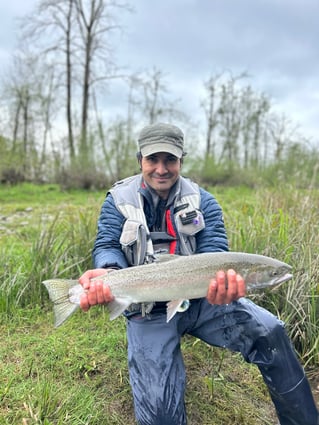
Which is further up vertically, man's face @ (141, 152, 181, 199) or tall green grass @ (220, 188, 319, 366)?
man's face @ (141, 152, 181, 199)

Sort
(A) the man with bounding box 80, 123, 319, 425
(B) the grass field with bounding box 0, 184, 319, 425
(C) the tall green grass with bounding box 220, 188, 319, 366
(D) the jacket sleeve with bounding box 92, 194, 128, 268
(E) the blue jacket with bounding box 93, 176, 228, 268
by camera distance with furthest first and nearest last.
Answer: (C) the tall green grass with bounding box 220, 188, 319, 366, (E) the blue jacket with bounding box 93, 176, 228, 268, (D) the jacket sleeve with bounding box 92, 194, 128, 268, (B) the grass field with bounding box 0, 184, 319, 425, (A) the man with bounding box 80, 123, 319, 425

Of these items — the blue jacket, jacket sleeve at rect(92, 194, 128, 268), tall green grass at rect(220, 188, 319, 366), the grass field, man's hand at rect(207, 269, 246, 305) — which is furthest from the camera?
tall green grass at rect(220, 188, 319, 366)

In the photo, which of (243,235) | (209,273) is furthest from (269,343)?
(243,235)

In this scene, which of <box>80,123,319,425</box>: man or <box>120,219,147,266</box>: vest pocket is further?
<box>120,219,147,266</box>: vest pocket

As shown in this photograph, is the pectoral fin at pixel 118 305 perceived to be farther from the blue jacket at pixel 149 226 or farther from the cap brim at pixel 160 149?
the cap brim at pixel 160 149

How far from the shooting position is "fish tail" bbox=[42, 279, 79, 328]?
1987 mm

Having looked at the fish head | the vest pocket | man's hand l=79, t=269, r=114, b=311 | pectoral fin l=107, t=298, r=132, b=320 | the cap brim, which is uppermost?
the cap brim

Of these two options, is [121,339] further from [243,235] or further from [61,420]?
[243,235]

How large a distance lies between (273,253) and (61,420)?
198cm

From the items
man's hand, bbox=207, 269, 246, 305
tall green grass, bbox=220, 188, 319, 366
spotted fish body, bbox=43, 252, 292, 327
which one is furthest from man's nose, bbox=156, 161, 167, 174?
tall green grass, bbox=220, 188, 319, 366

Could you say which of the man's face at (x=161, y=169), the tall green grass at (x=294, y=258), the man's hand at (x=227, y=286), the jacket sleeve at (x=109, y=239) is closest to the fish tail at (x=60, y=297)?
the jacket sleeve at (x=109, y=239)

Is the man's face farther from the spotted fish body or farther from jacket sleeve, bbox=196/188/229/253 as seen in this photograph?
the spotted fish body

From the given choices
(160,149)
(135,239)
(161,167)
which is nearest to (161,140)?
(160,149)

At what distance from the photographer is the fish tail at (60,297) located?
1987 millimetres
